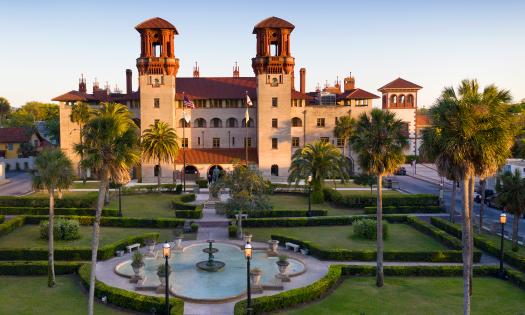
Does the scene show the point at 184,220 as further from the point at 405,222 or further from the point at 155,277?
the point at 405,222

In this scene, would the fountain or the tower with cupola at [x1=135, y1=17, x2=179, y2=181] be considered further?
the tower with cupola at [x1=135, y1=17, x2=179, y2=181]

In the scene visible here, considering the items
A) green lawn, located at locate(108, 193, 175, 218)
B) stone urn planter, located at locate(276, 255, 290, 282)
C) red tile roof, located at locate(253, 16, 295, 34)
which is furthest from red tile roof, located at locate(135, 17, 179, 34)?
stone urn planter, located at locate(276, 255, 290, 282)

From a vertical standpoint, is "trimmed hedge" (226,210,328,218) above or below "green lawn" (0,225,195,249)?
above

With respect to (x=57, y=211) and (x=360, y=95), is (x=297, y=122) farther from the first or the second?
(x=57, y=211)

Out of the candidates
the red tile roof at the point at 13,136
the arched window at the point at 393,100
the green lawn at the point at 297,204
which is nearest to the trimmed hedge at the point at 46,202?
the green lawn at the point at 297,204

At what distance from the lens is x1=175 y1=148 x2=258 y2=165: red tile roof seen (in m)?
63.9

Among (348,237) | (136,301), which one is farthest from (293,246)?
(136,301)

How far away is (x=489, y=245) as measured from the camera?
1137 inches

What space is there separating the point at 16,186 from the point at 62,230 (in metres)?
37.0

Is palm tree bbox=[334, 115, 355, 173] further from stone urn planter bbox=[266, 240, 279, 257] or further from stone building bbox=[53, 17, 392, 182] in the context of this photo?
stone urn planter bbox=[266, 240, 279, 257]

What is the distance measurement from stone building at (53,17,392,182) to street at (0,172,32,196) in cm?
842

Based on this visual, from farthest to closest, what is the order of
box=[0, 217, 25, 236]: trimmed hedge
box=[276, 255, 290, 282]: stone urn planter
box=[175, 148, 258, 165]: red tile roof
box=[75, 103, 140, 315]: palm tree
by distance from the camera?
box=[175, 148, 258, 165]: red tile roof
box=[0, 217, 25, 236]: trimmed hedge
box=[276, 255, 290, 282]: stone urn planter
box=[75, 103, 140, 315]: palm tree

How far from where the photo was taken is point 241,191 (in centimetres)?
3381

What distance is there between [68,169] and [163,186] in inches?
958
